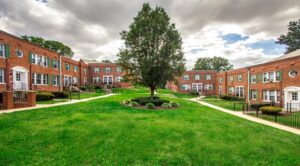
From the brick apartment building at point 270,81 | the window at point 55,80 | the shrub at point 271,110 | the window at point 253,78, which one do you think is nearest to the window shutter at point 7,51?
the window at point 55,80

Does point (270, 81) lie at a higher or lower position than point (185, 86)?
higher

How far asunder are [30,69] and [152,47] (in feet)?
53.3

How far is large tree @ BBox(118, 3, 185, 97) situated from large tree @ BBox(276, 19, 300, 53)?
45.5m

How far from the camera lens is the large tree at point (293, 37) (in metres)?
42.8

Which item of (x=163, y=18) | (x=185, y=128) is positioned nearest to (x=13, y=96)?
(x=185, y=128)

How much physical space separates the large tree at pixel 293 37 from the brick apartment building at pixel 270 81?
2455cm

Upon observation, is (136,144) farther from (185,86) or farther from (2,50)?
(185,86)

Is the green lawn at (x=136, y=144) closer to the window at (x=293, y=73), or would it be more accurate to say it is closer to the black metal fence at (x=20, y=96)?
the black metal fence at (x=20, y=96)

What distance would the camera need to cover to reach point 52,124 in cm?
797

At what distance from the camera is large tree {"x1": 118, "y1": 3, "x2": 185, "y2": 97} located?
15867mm

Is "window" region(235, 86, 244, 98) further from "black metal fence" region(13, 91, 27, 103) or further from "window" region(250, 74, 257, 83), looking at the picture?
"black metal fence" region(13, 91, 27, 103)

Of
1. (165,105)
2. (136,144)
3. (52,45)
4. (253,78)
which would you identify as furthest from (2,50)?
(52,45)

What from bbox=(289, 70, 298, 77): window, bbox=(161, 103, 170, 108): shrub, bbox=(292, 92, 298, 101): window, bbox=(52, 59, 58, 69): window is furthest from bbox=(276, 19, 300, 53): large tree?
bbox=(52, 59, 58, 69): window

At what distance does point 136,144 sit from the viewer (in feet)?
20.5
